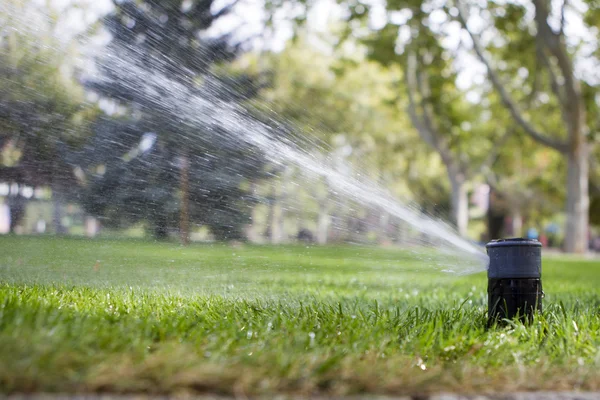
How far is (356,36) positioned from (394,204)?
1582 cm

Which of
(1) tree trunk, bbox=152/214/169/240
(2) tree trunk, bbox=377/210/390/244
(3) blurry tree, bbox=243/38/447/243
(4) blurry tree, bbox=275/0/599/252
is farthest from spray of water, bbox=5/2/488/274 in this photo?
(3) blurry tree, bbox=243/38/447/243

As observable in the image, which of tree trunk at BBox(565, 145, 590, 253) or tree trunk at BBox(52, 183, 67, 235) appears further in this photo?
tree trunk at BBox(565, 145, 590, 253)

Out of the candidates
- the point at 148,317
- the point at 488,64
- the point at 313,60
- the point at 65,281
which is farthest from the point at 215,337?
the point at 313,60

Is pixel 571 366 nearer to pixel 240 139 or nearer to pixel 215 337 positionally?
pixel 215 337

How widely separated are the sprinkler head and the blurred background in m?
1.04

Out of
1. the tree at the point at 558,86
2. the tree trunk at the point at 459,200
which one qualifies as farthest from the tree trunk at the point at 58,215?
the tree trunk at the point at 459,200

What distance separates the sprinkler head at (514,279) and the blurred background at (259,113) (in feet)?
3.41

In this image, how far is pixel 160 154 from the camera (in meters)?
11.5

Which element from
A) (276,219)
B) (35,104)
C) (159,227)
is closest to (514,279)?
(159,227)

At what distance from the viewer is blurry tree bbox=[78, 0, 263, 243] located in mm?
6714

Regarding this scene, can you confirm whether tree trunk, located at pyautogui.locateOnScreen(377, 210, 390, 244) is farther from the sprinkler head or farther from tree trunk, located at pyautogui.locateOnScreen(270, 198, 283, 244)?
tree trunk, located at pyautogui.locateOnScreen(270, 198, 283, 244)

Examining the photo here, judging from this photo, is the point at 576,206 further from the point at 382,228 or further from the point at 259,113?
the point at 382,228

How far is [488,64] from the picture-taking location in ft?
56.4

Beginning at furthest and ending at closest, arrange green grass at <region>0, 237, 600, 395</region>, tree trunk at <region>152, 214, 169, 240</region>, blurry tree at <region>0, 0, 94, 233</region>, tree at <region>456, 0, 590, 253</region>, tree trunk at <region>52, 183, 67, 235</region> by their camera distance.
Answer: tree at <region>456, 0, 590, 253</region>, blurry tree at <region>0, 0, 94, 233</region>, tree trunk at <region>52, 183, 67, 235</region>, tree trunk at <region>152, 214, 169, 240</region>, green grass at <region>0, 237, 600, 395</region>
